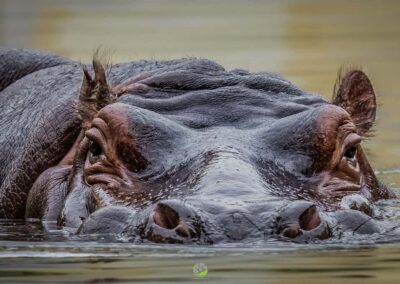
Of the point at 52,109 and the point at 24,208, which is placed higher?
the point at 52,109

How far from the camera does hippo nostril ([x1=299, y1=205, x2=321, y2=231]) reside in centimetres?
708

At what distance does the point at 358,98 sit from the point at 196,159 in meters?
1.89

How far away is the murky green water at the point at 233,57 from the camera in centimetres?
650

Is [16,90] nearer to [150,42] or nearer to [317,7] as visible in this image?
[150,42]

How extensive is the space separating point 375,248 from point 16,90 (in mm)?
4661

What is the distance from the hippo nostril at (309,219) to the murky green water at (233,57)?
118mm

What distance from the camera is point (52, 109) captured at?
9.45 meters

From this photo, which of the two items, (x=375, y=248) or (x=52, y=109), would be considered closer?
(x=375, y=248)

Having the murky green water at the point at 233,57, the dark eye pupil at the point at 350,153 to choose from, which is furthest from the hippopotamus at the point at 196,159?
the murky green water at the point at 233,57

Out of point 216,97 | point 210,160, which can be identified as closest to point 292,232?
point 210,160

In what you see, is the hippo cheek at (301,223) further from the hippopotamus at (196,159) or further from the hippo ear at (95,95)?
the hippo ear at (95,95)

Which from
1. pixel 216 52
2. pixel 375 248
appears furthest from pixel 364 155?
pixel 216 52

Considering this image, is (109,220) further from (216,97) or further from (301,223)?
(216,97)

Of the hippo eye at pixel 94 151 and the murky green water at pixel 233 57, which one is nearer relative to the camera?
the murky green water at pixel 233 57
